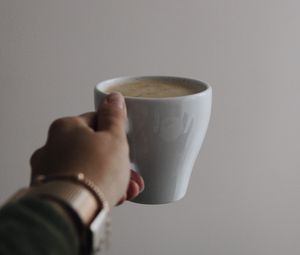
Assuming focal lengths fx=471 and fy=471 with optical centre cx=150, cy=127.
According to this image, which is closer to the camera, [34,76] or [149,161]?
[149,161]

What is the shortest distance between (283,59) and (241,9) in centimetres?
10

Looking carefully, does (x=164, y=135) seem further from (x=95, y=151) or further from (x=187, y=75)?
(x=187, y=75)

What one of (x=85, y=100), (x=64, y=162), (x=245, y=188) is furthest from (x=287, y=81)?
(x=64, y=162)

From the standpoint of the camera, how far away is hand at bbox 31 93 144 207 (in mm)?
338

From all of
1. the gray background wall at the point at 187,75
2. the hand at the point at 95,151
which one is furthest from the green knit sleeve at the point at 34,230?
the gray background wall at the point at 187,75

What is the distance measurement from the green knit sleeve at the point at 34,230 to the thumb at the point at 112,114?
109 mm

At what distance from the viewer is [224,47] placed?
664mm

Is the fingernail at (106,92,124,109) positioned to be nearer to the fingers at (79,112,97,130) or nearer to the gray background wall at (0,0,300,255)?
the fingers at (79,112,97,130)

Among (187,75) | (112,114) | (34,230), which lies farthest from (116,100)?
(187,75)

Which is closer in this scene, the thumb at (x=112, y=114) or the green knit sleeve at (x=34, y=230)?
the green knit sleeve at (x=34, y=230)

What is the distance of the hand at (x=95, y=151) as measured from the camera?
1.11 feet

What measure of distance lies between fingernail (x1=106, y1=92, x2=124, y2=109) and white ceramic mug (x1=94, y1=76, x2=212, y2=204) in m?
0.01

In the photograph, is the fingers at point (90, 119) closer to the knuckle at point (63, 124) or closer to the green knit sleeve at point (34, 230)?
the knuckle at point (63, 124)

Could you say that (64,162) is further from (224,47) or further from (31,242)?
(224,47)
